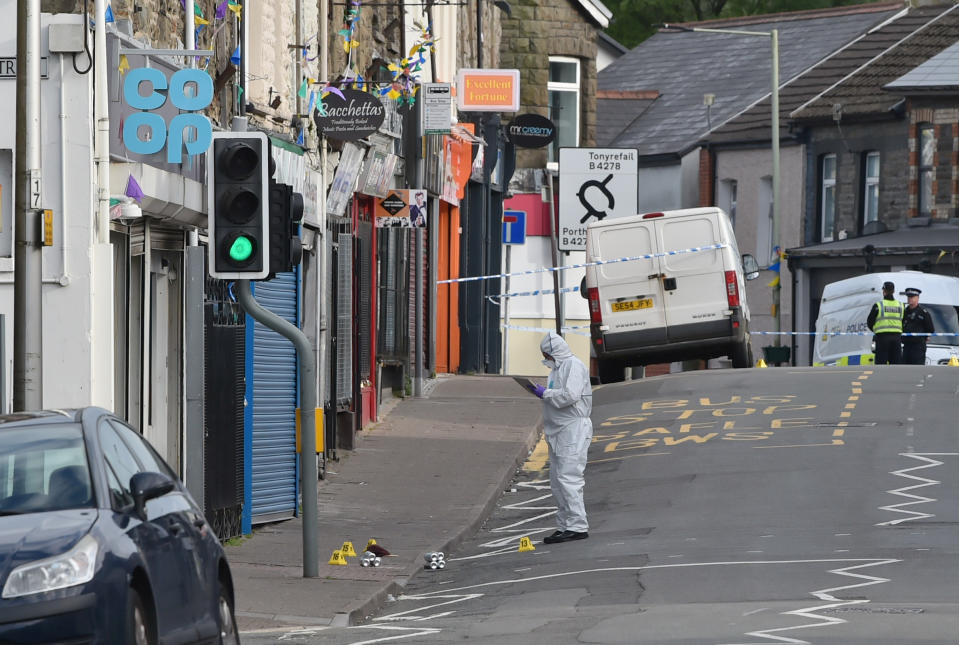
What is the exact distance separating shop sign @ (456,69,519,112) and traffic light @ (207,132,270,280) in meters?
19.3

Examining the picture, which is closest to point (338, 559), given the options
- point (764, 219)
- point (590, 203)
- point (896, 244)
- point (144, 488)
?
point (144, 488)

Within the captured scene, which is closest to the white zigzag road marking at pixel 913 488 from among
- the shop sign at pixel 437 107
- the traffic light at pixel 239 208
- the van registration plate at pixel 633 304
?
the traffic light at pixel 239 208

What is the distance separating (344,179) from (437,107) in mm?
5302

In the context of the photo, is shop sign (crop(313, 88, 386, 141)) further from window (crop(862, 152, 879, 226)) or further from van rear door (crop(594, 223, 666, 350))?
window (crop(862, 152, 879, 226))

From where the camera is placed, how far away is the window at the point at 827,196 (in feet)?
175

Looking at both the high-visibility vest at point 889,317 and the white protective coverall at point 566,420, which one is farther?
the high-visibility vest at point 889,317

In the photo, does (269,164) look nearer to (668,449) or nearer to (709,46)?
(668,449)

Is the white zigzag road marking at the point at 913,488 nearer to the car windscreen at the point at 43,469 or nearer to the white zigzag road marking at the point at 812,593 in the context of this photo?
the white zigzag road marking at the point at 812,593

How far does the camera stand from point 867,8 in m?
59.6

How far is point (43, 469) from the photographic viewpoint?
887cm

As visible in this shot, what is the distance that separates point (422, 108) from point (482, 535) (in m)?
11.6

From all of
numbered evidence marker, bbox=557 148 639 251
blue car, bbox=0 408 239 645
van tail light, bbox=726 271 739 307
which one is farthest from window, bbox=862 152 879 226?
blue car, bbox=0 408 239 645

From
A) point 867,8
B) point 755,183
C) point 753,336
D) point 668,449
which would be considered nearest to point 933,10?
point 867,8

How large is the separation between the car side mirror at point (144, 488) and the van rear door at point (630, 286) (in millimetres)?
19622
